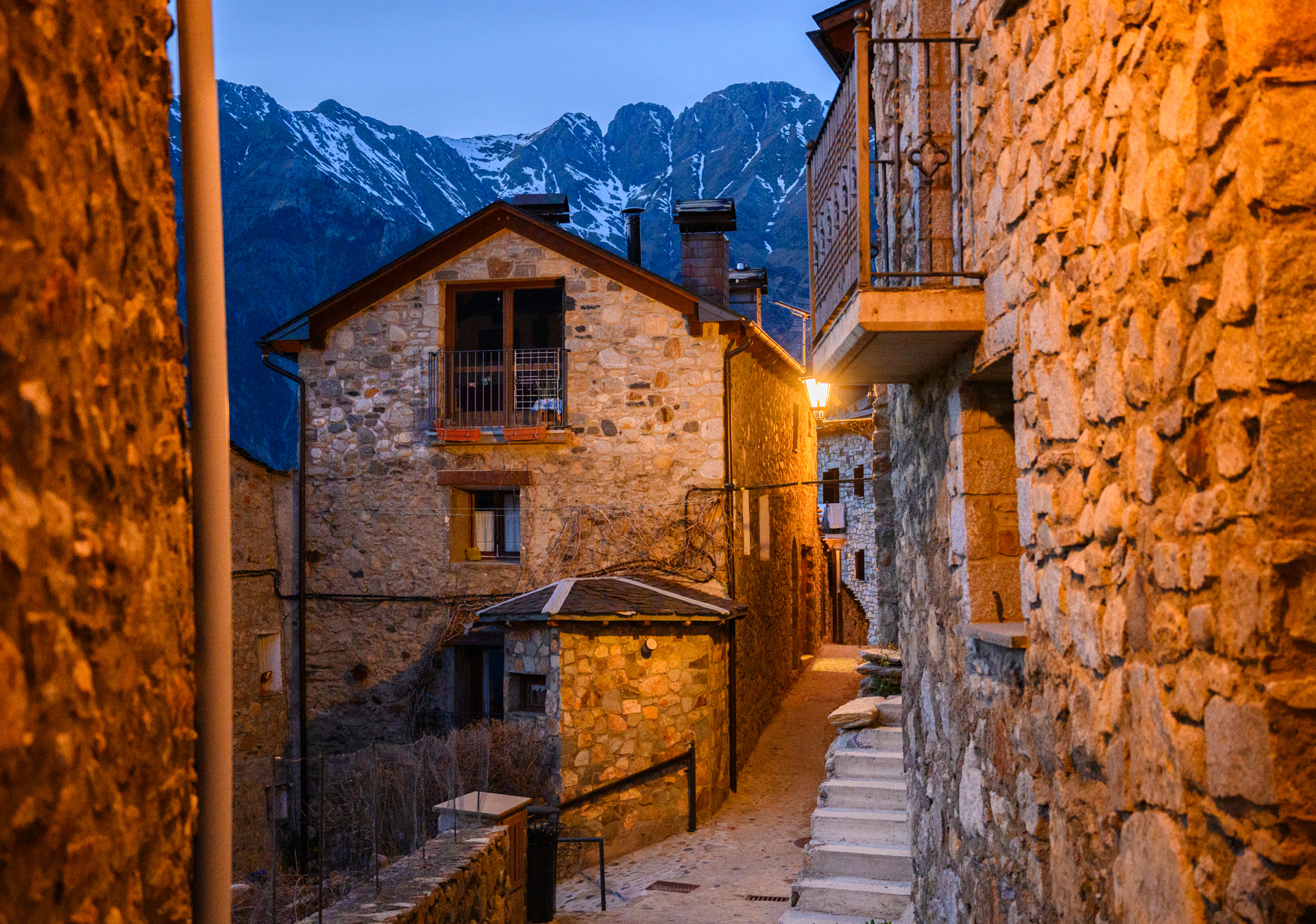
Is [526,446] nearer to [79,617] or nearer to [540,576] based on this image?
[540,576]

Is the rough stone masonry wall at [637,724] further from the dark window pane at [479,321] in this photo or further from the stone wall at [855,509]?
the stone wall at [855,509]

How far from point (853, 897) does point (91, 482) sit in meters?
6.11

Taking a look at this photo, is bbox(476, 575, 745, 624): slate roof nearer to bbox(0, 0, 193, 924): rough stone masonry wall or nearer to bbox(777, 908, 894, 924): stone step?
bbox(777, 908, 894, 924): stone step

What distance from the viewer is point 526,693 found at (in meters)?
10.6

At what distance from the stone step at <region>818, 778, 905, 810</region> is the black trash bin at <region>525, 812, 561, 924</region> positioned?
6.83 feet

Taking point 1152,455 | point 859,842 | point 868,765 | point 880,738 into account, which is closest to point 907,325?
point 1152,455

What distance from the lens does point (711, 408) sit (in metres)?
12.4

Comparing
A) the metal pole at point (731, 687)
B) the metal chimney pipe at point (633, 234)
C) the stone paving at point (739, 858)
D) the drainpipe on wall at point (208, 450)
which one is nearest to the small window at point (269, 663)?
the stone paving at point (739, 858)

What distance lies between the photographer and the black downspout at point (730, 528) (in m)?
12.2

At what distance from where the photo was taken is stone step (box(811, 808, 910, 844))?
23.8 feet

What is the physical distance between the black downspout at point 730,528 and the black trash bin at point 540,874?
4.49 m

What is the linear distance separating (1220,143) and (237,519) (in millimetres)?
11071

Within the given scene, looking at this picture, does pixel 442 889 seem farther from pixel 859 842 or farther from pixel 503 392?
pixel 503 392

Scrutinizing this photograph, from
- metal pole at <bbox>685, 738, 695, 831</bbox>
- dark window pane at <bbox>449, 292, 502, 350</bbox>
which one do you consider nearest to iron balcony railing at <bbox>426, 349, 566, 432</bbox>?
dark window pane at <bbox>449, 292, 502, 350</bbox>
